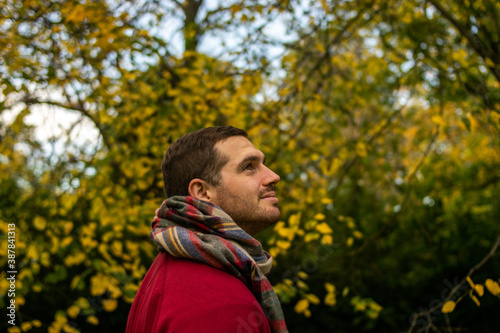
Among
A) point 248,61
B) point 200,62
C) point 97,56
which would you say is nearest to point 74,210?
point 97,56

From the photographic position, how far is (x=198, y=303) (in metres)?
1.05

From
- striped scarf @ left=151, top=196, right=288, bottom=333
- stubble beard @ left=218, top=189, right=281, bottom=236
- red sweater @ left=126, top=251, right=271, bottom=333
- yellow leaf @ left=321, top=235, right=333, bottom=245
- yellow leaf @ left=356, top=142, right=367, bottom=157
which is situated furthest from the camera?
yellow leaf @ left=356, top=142, right=367, bottom=157

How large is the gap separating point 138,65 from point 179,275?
251 cm

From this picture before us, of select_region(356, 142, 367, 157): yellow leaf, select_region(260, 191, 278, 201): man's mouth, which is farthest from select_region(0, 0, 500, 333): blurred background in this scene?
select_region(260, 191, 278, 201): man's mouth

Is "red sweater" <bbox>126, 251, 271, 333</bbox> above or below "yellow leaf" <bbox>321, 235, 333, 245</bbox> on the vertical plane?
above

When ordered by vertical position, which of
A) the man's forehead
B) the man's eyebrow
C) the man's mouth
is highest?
the man's forehead

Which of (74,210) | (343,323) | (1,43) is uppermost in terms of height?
(1,43)

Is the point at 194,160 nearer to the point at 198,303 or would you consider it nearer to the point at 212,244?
the point at 212,244

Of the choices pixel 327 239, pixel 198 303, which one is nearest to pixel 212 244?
pixel 198 303

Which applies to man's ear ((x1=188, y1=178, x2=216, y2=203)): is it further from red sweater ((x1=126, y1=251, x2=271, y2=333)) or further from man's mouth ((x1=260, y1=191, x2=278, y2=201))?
red sweater ((x1=126, y1=251, x2=271, y2=333))

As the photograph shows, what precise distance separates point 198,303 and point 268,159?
8.24 feet

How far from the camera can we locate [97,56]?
3330mm

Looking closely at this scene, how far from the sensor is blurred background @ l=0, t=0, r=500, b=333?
9.39ft

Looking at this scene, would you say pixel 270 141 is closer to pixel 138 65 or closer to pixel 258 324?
pixel 138 65
